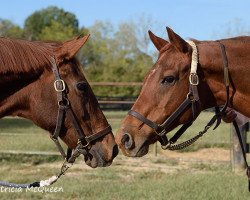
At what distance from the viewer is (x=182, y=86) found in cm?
328

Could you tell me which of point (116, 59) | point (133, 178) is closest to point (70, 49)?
point (133, 178)

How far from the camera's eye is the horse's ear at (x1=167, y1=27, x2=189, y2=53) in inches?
126

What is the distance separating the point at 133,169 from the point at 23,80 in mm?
5604

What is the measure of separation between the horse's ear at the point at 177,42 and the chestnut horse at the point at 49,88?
61 centimetres

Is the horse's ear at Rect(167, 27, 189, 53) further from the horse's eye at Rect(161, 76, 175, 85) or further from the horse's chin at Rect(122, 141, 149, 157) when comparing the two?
the horse's chin at Rect(122, 141, 149, 157)

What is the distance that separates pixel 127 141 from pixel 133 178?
14.6ft

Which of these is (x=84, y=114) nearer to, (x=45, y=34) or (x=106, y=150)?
(x=106, y=150)

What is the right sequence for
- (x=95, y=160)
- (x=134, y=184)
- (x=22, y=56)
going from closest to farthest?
(x=22, y=56), (x=95, y=160), (x=134, y=184)

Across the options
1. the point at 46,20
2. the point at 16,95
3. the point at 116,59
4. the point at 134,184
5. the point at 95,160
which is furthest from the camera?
the point at 46,20

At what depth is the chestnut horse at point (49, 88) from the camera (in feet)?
10.6

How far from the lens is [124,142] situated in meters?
3.38

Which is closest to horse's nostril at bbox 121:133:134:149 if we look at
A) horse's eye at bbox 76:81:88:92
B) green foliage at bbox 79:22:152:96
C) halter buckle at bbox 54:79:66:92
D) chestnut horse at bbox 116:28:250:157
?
chestnut horse at bbox 116:28:250:157

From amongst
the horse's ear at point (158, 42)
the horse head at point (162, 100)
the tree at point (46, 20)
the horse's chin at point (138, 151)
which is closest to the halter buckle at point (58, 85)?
the horse head at point (162, 100)

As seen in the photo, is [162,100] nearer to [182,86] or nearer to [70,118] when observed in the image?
[182,86]
